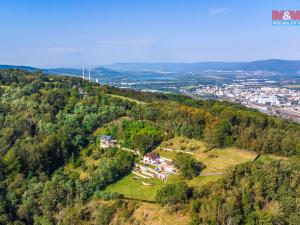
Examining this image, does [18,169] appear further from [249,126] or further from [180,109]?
[249,126]

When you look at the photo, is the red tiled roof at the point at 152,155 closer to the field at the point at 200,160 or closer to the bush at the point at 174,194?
the field at the point at 200,160

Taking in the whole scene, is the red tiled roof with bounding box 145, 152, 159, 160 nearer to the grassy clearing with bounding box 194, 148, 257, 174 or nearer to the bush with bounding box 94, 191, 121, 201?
the grassy clearing with bounding box 194, 148, 257, 174

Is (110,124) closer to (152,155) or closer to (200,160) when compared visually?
(152,155)

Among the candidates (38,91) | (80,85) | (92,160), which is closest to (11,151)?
(92,160)

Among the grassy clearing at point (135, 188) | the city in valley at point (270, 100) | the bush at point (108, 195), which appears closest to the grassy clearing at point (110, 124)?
the grassy clearing at point (135, 188)

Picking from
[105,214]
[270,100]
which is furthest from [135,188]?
[270,100]

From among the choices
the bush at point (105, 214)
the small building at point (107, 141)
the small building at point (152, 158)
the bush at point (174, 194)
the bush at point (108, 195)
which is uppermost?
the small building at point (107, 141)
